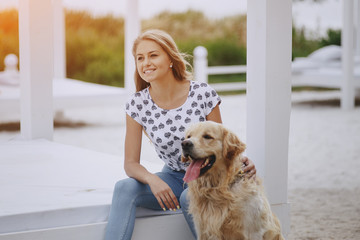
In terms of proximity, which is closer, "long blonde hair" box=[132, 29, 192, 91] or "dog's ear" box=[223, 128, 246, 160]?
"dog's ear" box=[223, 128, 246, 160]

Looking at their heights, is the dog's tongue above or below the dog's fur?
Answer: above

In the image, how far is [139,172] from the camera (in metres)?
2.31

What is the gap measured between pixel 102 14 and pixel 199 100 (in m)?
10.7

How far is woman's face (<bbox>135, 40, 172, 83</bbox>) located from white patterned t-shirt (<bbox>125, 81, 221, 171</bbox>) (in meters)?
0.10

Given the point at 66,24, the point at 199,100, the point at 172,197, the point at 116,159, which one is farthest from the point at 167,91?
the point at 66,24

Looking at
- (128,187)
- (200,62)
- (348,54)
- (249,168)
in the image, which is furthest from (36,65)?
(200,62)

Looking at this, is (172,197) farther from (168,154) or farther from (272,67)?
(272,67)

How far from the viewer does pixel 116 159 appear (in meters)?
3.38

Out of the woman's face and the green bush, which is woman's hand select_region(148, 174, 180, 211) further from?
the green bush

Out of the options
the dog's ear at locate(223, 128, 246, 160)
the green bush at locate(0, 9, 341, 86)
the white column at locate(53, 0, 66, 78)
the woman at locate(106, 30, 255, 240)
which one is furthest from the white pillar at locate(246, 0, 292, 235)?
the green bush at locate(0, 9, 341, 86)

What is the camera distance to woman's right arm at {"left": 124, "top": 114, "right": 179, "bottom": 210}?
226 centimetres

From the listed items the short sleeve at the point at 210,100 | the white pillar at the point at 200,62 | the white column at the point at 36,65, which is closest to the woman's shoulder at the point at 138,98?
the short sleeve at the point at 210,100

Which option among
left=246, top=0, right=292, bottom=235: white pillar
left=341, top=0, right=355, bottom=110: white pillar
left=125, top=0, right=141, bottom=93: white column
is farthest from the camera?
left=341, top=0, right=355, bottom=110: white pillar

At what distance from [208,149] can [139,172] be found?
0.43 metres
